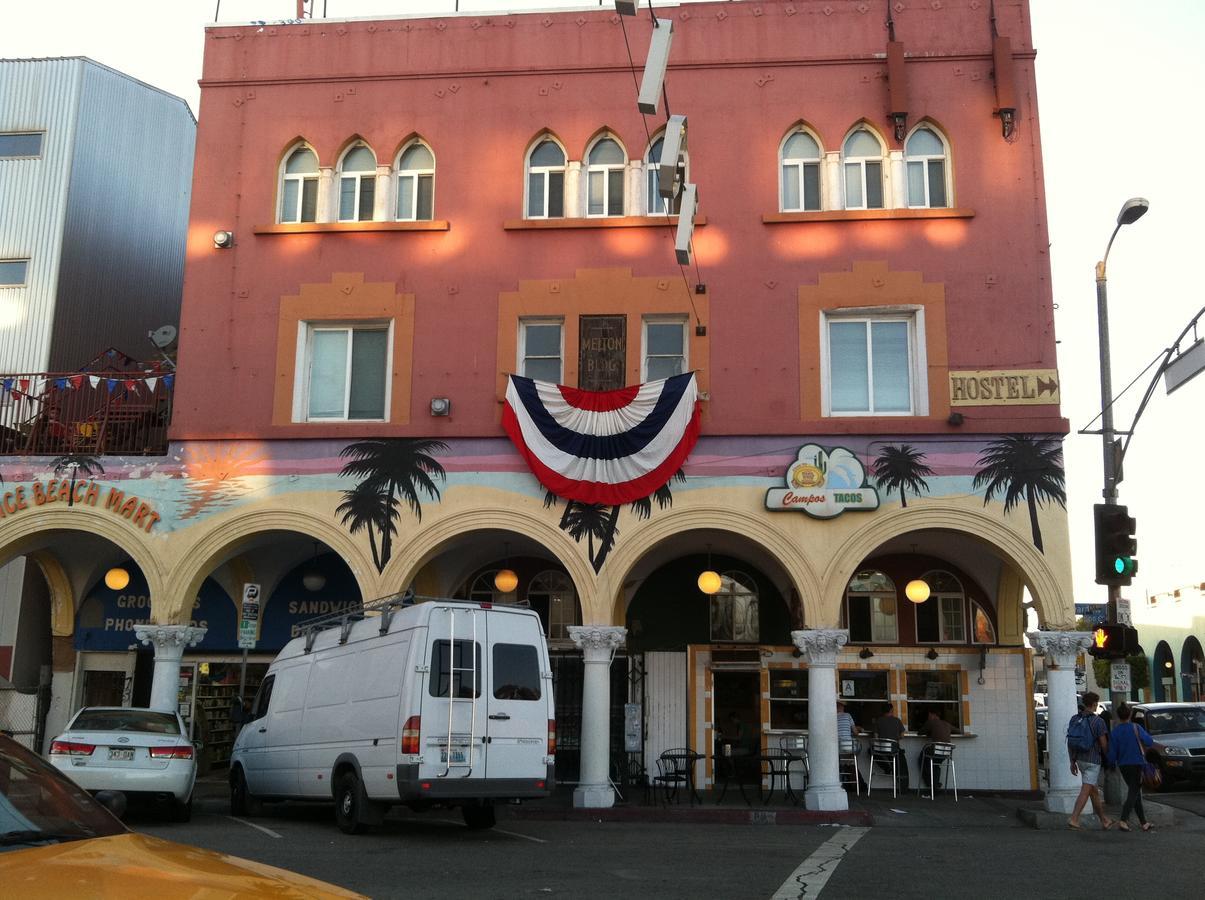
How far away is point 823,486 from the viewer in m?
18.1

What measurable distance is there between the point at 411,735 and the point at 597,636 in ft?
16.8

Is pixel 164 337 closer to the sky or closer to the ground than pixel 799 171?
closer to the ground

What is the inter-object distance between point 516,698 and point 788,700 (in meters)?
7.64

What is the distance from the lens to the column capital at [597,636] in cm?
1788

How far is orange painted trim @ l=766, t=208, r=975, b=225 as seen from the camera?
62.2ft

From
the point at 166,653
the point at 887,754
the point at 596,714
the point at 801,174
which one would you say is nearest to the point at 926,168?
the point at 801,174

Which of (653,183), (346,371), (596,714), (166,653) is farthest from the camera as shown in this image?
(346,371)

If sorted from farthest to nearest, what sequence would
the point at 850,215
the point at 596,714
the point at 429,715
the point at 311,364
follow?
1. the point at 311,364
2. the point at 850,215
3. the point at 596,714
4. the point at 429,715

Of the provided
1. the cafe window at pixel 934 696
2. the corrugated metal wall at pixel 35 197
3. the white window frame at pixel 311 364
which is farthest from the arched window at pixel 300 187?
the cafe window at pixel 934 696

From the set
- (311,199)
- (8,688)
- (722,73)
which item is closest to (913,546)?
(722,73)

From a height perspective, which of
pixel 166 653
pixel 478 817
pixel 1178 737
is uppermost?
pixel 166 653

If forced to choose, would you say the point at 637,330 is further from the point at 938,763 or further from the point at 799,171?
the point at 938,763

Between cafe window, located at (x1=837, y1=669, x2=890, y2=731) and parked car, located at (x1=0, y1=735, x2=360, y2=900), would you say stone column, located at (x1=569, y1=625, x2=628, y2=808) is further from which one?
parked car, located at (x1=0, y1=735, x2=360, y2=900)

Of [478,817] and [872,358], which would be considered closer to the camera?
[478,817]
